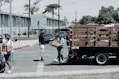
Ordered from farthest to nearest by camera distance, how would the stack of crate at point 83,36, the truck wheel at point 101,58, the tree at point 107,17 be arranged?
the tree at point 107,17
the stack of crate at point 83,36
the truck wheel at point 101,58

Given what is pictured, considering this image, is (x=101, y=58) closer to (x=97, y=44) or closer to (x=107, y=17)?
(x=97, y=44)

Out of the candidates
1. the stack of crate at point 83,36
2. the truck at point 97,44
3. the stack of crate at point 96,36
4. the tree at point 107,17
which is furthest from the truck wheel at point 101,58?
the tree at point 107,17

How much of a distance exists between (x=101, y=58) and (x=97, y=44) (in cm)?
79

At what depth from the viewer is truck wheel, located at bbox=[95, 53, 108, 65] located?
2291 cm

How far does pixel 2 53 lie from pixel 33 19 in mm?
88819

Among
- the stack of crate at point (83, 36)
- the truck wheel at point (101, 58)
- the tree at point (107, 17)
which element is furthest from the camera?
the tree at point (107, 17)

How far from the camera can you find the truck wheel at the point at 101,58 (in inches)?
902

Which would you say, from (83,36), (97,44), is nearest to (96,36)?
(97,44)

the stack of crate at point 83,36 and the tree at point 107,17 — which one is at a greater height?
the tree at point 107,17

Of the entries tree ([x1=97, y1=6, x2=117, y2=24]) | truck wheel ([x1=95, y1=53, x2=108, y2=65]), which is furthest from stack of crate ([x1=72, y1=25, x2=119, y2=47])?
tree ([x1=97, y1=6, x2=117, y2=24])

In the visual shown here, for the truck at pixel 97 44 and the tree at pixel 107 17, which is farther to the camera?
the tree at pixel 107 17

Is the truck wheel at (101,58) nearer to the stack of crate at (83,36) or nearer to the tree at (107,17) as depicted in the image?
the stack of crate at (83,36)

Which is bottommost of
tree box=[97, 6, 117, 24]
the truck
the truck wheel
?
the truck wheel

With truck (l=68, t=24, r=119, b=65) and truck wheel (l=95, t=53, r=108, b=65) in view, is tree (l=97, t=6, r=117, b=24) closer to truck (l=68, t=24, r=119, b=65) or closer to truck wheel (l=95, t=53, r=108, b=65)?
truck (l=68, t=24, r=119, b=65)
